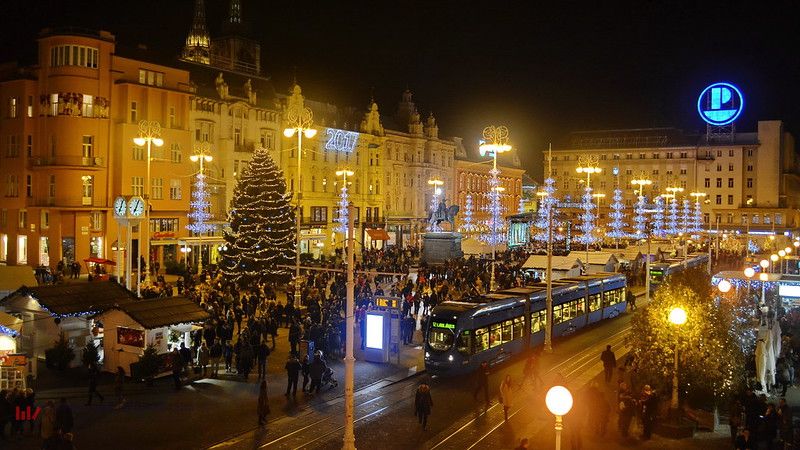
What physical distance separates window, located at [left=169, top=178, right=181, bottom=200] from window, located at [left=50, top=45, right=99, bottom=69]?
9.44 meters

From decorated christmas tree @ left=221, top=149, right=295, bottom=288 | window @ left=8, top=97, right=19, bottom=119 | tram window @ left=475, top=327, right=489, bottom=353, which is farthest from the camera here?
window @ left=8, top=97, right=19, bottom=119

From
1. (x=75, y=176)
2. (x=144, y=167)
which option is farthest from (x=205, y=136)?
(x=75, y=176)

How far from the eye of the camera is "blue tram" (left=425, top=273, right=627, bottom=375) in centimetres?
2247

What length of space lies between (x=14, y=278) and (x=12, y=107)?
23.5m

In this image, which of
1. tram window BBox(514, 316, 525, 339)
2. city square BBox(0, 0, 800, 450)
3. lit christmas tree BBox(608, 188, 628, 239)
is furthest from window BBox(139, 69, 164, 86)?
lit christmas tree BBox(608, 188, 628, 239)

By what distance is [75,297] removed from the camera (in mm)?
23250

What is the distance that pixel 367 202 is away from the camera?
7531 centimetres

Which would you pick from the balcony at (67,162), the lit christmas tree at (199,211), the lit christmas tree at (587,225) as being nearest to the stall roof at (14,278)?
the balcony at (67,162)

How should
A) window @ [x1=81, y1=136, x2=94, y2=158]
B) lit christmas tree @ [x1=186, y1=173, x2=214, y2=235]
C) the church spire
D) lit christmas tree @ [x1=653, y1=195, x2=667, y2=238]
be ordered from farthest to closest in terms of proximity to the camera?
the church spire
lit christmas tree @ [x1=653, y1=195, x2=667, y2=238]
lit christmas tree @ [x1=186, y1=173, x2=214, y2=235]
window @ [x1=81, y1=136, x2=94, y2=158]

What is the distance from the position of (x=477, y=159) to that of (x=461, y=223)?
12.3 metres

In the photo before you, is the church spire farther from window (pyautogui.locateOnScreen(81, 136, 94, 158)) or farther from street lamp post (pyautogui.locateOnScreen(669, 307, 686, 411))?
street lamp post (pyautogui.locateOnScreen(669, 307, 686, 411))

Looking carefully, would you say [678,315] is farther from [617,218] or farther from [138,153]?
[617,218]

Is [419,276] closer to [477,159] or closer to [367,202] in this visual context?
[367,202]

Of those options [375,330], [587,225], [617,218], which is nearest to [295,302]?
[375,330]
